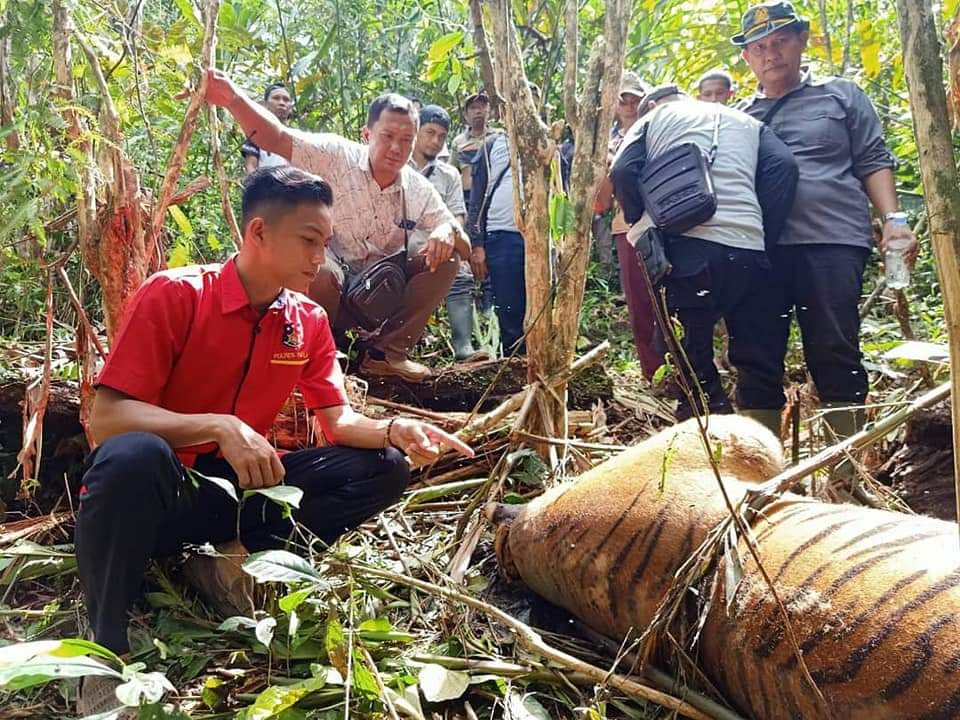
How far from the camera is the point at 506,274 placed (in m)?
5.13

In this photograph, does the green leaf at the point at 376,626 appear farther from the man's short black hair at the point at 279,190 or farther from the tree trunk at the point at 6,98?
the tree trunk at the point at 6,98

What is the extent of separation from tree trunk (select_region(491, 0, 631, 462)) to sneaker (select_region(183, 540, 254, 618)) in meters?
1.27

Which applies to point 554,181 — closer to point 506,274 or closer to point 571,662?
point 506,274

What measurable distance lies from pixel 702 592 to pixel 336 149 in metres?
3.31

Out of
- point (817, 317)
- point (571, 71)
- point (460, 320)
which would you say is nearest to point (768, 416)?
point (817, 317)

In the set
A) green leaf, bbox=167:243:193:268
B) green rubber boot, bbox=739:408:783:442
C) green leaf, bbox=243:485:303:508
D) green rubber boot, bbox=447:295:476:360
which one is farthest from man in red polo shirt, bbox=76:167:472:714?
green rubber boot, bbox=447:295:476:360

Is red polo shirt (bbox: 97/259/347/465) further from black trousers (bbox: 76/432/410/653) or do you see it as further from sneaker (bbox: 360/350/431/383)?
sneaker (bbox: 360/350/431/383)

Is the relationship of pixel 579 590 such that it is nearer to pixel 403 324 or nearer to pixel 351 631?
pixel 351 631

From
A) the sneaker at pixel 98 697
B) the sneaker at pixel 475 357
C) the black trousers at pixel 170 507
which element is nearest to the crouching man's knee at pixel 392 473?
the black trousers at pixel 170 507

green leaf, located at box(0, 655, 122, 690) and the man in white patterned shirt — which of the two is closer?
green leaf, located at box(0, 655, 122, 690)

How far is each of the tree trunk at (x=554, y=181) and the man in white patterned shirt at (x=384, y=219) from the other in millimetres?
1175

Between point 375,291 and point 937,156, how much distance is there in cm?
361

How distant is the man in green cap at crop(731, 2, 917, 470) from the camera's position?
139 inches

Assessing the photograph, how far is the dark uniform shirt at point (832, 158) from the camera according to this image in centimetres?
357
